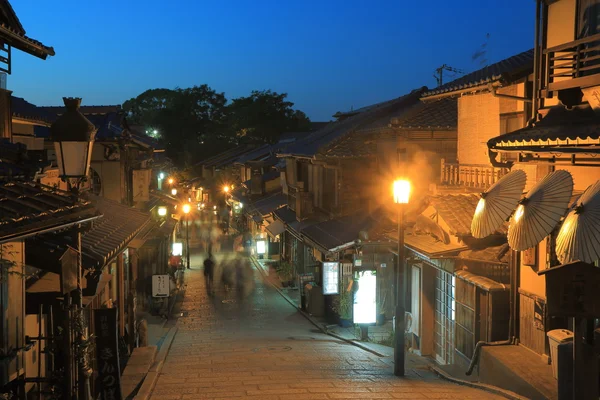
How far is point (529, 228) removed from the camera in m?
9.76

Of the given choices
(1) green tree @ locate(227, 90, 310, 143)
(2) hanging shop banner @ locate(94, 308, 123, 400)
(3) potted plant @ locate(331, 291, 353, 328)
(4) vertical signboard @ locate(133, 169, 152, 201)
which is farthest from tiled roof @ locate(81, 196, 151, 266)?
(1) green tree @ locate(227, 90, 310, 143)

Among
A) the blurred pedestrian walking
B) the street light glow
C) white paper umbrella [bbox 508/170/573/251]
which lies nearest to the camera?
white paper umbrella [bbox 508/170/573/251]

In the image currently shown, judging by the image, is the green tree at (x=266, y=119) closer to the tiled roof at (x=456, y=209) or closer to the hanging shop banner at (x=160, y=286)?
the hanging shop banner at (x=160, y=286)

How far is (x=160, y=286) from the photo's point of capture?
88.0 feet

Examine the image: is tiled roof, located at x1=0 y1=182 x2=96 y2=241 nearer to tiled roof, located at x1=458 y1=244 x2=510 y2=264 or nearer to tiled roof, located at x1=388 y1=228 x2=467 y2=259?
tiled roof, located at x1=388 y1=228 x2=467 y2=259

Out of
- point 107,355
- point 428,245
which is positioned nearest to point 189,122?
point 428,245

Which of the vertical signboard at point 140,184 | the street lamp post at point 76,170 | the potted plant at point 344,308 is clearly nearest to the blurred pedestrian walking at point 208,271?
the vertical signboard at point 140,184

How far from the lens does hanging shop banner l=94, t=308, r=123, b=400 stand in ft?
37.5

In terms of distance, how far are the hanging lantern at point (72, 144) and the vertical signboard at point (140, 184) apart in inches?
744

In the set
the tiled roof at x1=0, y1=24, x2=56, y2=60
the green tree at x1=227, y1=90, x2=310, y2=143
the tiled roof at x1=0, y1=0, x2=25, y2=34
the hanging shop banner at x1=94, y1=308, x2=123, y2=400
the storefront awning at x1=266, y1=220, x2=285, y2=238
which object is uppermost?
the green tree at x1=227, y1=90, x2=310, y2=143

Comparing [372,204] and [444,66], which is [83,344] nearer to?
[372,204]

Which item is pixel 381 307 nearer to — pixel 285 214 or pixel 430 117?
pixel 430 117

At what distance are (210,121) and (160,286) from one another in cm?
6115

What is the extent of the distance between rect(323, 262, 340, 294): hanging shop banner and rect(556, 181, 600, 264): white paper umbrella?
1706 cm
